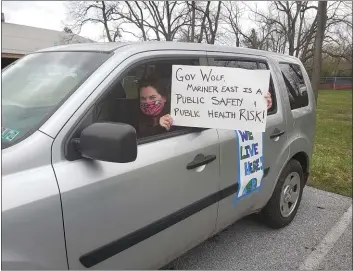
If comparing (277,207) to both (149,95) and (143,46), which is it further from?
(143,46)

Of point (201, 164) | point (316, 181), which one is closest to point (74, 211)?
point (201, 164)

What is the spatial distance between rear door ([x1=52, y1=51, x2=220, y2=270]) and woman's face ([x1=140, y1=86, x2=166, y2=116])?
0.08 metres

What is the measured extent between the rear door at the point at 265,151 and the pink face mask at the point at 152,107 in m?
0.48

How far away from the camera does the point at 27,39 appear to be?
19.6 m

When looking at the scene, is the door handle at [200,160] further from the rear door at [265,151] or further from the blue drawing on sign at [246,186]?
the blue drawing on sign at [246,186]

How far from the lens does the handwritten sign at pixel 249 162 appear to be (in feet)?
8.16

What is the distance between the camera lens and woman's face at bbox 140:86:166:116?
2162 mm

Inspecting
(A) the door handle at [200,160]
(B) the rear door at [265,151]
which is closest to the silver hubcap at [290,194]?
(B) the rear door at [265,151]

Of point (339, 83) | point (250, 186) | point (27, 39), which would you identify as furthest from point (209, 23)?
point (339, 83)

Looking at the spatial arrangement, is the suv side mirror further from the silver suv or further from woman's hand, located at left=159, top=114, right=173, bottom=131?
woman's hand, located at left=159, top=114, right=173, bottom=131

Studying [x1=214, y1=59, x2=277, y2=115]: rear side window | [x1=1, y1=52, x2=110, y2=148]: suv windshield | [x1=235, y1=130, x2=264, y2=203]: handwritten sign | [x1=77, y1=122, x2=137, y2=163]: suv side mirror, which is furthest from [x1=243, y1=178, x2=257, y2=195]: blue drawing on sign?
[x1=1, y1=52, x2=110, y2=148]: suv windshield

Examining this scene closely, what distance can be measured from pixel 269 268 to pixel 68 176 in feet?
6.43

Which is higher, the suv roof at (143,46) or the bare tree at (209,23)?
the bare tree at (209,23)

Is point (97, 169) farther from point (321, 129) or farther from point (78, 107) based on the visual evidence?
point (321, 129)
